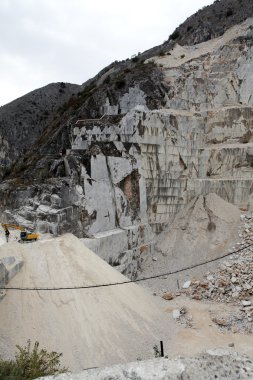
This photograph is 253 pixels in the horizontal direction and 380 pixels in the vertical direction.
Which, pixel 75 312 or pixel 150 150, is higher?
pixel 150 150

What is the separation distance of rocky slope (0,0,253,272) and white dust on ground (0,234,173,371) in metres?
2.37

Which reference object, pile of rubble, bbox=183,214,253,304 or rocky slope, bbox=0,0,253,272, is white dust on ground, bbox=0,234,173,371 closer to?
rocky slope, bbox=0,0,253,272

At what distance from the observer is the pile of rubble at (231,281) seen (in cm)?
1531

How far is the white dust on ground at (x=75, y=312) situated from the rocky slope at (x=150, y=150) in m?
2.37

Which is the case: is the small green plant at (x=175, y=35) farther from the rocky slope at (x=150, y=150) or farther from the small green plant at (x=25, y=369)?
the small green plant at (x=25, y=369)

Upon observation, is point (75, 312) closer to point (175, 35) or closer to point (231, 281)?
point (231, 281)

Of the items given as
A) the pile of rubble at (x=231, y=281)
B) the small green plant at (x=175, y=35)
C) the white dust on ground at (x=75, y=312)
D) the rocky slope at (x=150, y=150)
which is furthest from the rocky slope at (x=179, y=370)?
the small green plant at (x=175, y=35)

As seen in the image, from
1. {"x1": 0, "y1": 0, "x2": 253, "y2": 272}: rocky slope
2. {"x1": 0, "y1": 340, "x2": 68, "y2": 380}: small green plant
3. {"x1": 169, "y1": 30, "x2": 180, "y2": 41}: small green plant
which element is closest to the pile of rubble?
{"x1": 0, "y1": 0, "x2": 253, "y2": 272}: rocky slope

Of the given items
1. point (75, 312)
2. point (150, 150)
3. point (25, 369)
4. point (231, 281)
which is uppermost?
point (150, 150)

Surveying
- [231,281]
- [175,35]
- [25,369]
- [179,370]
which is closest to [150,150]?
[231,281]

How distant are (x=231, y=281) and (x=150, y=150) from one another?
791 centimetres

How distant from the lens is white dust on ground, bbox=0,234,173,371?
1070 cm

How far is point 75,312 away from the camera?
11.8m

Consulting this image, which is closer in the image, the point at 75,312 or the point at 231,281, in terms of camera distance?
the point at 75,312
